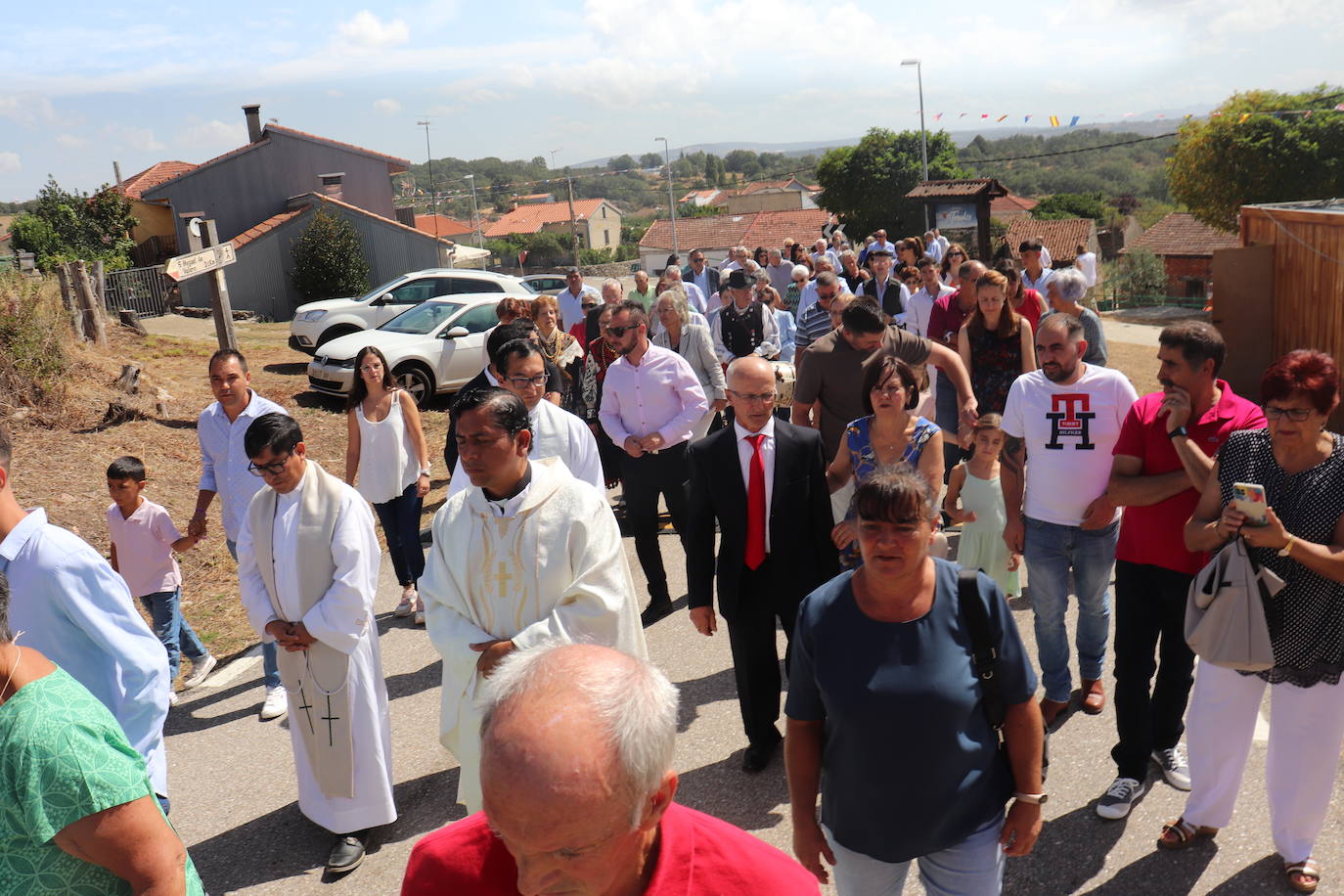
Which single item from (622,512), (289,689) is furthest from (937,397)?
(289,689)

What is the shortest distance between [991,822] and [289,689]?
9.89 feet

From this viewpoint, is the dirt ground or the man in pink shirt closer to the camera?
the man in pink shirt

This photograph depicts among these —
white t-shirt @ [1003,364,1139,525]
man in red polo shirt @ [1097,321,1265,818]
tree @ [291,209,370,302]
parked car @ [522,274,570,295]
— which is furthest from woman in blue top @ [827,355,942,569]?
tree @ [291,209,370,302]

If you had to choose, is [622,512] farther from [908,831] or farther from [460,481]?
[908,831]

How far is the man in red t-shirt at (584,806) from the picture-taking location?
1534mm

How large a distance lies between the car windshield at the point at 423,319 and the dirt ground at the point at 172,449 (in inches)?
48.2

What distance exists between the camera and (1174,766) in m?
4.51

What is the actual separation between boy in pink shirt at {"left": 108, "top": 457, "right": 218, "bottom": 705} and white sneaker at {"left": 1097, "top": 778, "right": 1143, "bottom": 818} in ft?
17.0

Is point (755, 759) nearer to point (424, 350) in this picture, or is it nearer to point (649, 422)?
point (649, 422)

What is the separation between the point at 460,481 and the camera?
5090 mm

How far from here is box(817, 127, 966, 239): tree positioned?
6194cm

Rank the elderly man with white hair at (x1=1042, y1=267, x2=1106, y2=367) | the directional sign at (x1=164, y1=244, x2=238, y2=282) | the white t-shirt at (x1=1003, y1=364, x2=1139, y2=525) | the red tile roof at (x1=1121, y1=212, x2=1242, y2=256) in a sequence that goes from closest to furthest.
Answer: the white t-shirt at (x1=1003, y1=364, x2=1139, y2=525) → the elderly man with white hair at (x1=1042, y1=267, x2=1106, y2=367) → the directional sign at (x1=164, y1=244, x2=238, y2=282) → the red tile roof at (x1=1121, y1=212, x2=1242, y2=256)

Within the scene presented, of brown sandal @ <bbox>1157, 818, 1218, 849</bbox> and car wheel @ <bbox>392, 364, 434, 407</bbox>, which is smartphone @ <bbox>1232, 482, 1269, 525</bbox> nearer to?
brown sandal @ <bbox>1157, 818, 1218, 849</bbox>

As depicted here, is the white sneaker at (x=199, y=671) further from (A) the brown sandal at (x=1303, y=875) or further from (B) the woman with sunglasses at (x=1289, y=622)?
(A) the brown sandal at (x=1303, y=875)
